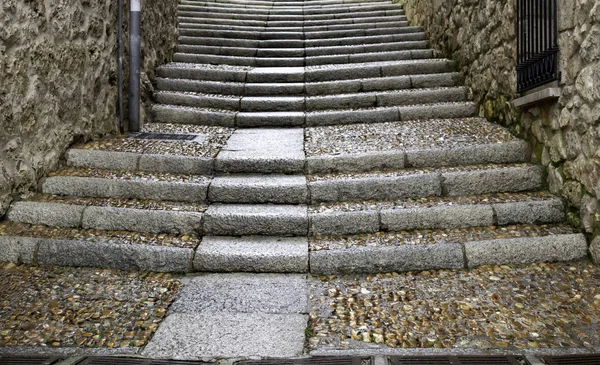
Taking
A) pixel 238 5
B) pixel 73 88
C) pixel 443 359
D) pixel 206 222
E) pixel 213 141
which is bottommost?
pixel 443 359

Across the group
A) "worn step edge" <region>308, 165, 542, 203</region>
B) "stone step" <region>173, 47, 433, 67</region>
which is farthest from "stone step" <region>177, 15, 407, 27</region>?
"worn step edge" <region>308, 165, 542, 203</region>

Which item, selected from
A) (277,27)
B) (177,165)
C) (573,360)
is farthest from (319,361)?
(277,27)

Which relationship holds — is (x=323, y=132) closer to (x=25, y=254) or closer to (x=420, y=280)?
(x=420, y=280)

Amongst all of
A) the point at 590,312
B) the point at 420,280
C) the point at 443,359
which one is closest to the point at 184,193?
the point at 420,280

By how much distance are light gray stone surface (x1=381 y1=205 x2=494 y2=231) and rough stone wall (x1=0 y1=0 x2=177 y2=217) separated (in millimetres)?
2774

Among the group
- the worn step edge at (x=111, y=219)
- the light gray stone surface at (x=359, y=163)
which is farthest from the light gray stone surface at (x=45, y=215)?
the light gray stone surface at (x=359, y=163)

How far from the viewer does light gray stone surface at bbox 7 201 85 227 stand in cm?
375

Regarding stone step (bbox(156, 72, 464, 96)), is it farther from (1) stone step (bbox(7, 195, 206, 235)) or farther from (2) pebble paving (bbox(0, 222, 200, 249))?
(2) pebble paving (bbox(0, 222, 200, 249))

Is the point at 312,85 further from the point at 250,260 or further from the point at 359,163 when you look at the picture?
the point at 250,260

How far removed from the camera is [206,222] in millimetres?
3764

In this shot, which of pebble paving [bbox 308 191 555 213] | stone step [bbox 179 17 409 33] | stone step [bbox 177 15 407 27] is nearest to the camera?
pebble paving [bbox 308 191 555 213]

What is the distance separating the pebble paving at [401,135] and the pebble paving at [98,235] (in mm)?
1563

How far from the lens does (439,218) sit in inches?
147

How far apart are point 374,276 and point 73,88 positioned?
3.09 m
